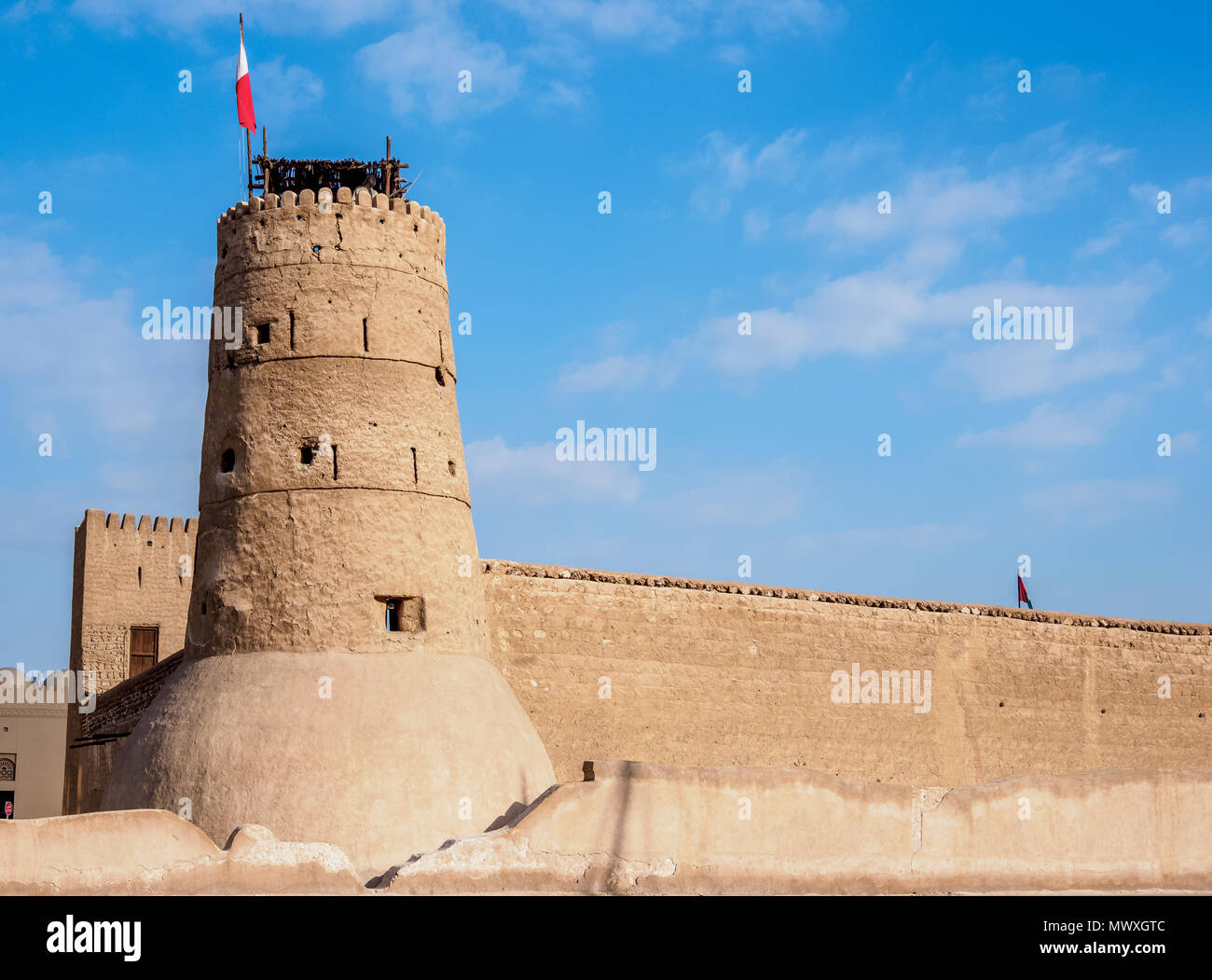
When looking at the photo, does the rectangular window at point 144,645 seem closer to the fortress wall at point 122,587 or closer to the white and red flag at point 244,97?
the fortress wall at point 122,587

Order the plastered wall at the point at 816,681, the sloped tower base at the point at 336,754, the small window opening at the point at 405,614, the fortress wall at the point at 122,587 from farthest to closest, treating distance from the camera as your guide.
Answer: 1. the fortress wall at the point at 122,587
2. the plastered wall at the point at 816,681
3. the small window opening at the point at 405,614
4. the sloped tower base at the point at 336,754

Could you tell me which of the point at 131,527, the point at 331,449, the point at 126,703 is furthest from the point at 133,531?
the point at 331,449

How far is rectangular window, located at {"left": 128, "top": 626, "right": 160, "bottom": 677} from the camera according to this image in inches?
1017

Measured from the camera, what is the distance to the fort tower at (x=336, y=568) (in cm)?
1348

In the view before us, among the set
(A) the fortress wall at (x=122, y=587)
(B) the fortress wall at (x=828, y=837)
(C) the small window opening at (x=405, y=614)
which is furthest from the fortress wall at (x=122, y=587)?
(B) the fortress wall at (x=828, y=837)

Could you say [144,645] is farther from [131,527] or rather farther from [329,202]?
[329,202]

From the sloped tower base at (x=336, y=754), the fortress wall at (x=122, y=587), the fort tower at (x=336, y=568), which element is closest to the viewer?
the sloped tower base at (x=336, y=754)

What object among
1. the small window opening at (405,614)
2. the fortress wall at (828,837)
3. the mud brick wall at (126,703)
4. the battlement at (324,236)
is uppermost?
the battlement at (324,236)

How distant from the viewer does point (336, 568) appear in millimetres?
14461

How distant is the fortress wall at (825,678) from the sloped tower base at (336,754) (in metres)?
4.65

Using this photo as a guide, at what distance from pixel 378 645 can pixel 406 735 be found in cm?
106

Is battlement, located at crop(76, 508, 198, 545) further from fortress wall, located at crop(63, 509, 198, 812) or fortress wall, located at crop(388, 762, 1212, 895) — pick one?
fortress wall, located at crop(388, 762, 1212, 895)

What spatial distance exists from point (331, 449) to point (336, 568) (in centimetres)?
121
